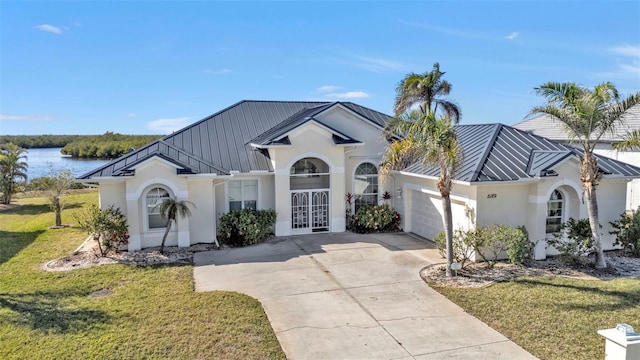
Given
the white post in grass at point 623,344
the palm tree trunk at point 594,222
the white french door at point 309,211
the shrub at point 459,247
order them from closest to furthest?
the white post in grass at point 623,344
the palm tree trunk at point 594,222
the shrub at point 459,247
the white french door at point 309,211

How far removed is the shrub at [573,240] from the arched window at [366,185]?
783 cm

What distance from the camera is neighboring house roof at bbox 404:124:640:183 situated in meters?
14.9

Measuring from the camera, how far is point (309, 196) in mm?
19438

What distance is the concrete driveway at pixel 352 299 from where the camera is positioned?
348 inches

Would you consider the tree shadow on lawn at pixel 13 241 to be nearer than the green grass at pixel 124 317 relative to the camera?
No

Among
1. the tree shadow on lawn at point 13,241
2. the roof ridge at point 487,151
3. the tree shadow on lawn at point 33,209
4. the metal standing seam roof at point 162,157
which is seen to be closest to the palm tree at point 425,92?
the roof ridge at point 487,151

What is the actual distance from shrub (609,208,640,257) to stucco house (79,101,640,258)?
0.38 metres

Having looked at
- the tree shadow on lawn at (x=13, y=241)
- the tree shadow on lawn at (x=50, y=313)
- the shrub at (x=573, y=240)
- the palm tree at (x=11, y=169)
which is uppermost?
the palm tree at (x=11, y=169)

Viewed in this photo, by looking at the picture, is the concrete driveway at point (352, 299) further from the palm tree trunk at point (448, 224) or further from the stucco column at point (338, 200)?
the stucco column at point (338, 200)

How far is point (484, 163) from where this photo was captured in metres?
15.3

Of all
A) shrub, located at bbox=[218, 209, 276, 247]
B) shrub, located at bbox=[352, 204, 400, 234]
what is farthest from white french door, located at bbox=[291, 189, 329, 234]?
shrub, located at bbox=[218, 209, 276, 247]

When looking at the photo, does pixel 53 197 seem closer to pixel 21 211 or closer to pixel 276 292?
pixel 21 211

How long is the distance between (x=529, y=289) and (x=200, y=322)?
8.71 m

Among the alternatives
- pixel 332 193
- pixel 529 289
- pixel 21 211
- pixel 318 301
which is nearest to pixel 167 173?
pixel 332 193
